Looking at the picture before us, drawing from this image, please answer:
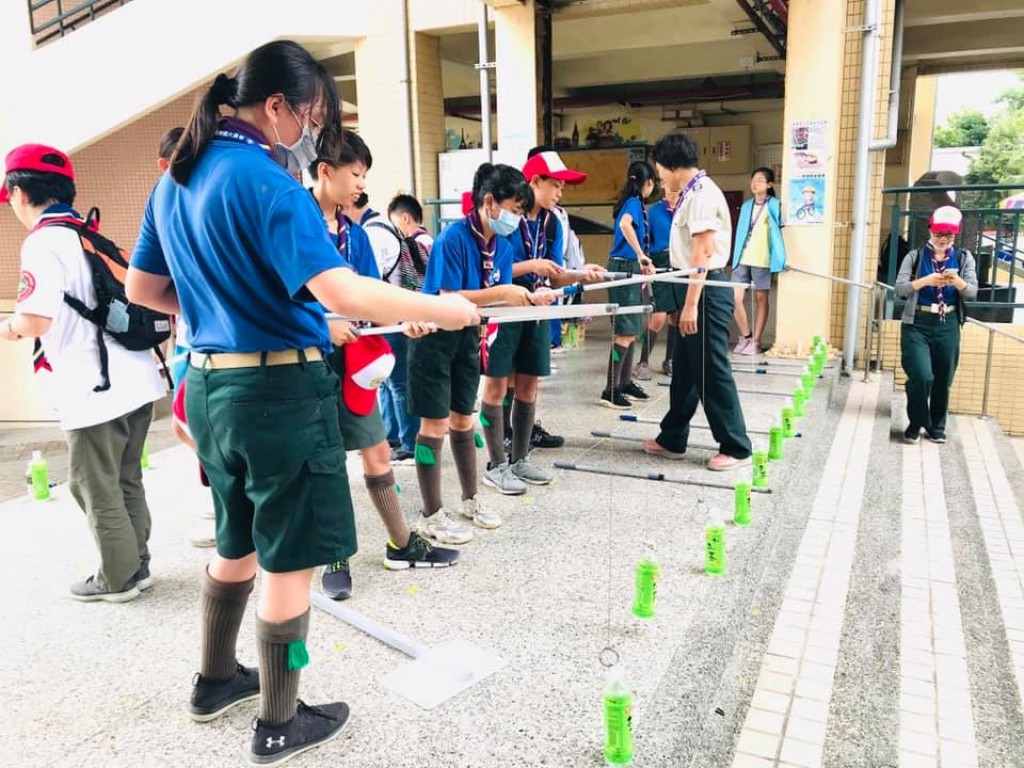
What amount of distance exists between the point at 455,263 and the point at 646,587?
5.35ft


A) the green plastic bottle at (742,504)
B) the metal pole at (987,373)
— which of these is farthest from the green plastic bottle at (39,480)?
the metal pole at (987,373)

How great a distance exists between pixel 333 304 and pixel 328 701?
1.34 meters

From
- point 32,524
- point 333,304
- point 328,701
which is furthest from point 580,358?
point 333,304

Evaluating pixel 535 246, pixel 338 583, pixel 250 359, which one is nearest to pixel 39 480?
pixel 338 583

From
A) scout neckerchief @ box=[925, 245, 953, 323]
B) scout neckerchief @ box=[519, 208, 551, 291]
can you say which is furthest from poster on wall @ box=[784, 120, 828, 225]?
scout neckerchief @ box=[519, 208, 551, 291]

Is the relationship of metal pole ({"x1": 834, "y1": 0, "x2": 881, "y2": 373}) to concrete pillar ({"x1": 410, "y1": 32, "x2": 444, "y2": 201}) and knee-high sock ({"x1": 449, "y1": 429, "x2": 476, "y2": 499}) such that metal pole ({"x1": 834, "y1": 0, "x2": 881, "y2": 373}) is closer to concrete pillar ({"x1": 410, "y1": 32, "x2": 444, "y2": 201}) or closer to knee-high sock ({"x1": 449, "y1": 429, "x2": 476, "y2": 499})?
concrete pillar ({"x1": 410, "y1": 32, "x2": 444, "y2": 201})

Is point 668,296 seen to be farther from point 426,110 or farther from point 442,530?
point 426,110

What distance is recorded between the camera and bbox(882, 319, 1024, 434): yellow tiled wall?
291 inches

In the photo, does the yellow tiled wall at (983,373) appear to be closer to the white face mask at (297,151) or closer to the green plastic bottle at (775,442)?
the green plastic bottle at (775,442)

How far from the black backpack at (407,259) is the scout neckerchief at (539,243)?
1.98 feet

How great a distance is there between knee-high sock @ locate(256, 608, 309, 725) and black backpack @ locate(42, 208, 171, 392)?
1457mm

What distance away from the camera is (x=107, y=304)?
9.50 feet

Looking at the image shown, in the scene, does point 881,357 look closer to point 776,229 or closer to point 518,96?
point 776,229

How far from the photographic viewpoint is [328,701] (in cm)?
238
